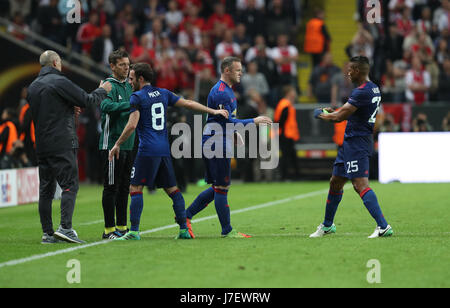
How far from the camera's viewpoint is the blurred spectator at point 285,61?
86.1 feet

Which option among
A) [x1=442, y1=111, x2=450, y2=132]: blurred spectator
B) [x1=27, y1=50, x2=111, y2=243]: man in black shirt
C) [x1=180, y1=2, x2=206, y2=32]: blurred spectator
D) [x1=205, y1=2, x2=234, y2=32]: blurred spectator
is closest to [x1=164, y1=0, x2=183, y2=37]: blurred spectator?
[x1=180, y1=2, x2=206, y2=32]: blurred spectator

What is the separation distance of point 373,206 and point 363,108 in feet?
3.89

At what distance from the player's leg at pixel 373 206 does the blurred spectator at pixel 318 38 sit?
1722 centimetres

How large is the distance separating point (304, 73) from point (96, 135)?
813cm

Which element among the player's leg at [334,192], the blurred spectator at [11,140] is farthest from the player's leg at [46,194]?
the blurred spectator at [11,140]

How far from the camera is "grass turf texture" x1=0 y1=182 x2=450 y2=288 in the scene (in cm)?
748

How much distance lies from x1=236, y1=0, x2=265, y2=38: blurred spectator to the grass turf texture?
1300cm

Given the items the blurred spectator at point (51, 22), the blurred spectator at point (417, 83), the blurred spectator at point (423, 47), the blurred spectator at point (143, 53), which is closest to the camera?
the blurred spectator at point (143, 53)

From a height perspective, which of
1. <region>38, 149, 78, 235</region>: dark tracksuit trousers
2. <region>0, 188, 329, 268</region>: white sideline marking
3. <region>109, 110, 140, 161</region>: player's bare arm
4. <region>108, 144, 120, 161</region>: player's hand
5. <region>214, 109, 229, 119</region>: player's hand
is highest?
<region>214, 109, 229, 119</region>: player's hand

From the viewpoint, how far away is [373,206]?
1028 cm

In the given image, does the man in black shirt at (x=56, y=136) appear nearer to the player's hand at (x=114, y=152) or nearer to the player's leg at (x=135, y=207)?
the player's hand at (x=114, y=152)

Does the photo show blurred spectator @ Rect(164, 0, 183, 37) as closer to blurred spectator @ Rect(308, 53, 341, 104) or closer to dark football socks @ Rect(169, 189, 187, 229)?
blurred spectator @ Rect(308, 53, 341, 104)

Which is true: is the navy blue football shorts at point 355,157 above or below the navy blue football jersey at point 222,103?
below
